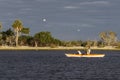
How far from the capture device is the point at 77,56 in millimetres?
128625

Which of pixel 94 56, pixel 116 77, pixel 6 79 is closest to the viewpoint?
pixel 6 79

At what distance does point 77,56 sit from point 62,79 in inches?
2791

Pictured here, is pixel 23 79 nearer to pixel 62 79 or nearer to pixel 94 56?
pixel 62 79

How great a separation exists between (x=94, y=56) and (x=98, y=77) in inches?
2581

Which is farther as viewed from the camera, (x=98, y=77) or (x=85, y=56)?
(x=85, y=56)

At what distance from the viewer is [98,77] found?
61156 millimetres

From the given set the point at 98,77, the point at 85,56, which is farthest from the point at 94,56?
the point at 98,77

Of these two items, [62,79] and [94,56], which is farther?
[94,56]

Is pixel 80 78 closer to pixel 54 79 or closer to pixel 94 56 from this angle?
pixel 54 79

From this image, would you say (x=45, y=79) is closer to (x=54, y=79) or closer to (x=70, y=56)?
(x=54, y=79)

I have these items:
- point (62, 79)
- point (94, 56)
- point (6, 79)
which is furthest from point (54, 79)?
point (94, 56)

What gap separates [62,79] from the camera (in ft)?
190

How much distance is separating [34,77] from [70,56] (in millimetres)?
73032

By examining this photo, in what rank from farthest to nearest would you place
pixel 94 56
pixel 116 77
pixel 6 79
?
pixel 94 56 < pixel 116 77 < pixel 6 79
